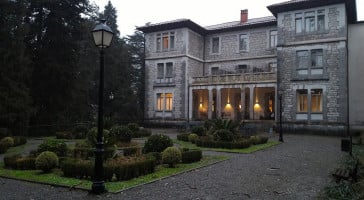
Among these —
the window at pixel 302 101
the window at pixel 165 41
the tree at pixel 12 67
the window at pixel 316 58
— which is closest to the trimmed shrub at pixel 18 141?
the tree at pixel 12 67

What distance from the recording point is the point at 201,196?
8.28 m

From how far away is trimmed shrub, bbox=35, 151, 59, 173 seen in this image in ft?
35.8

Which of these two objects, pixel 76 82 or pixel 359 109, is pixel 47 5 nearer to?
pixel 76 82

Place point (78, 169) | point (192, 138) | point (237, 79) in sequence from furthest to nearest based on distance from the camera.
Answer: point (237, 79) → point (192, 138) → point (78, 169)

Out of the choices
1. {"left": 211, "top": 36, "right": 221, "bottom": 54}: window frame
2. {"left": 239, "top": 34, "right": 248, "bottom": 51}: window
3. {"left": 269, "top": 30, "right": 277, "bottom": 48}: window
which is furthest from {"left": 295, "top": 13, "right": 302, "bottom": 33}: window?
{"left": 211, "top": 36, "right": 221, "bottom": 54}: window frame

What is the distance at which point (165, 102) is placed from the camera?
3772cm

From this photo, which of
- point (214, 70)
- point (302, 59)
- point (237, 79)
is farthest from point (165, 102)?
point (302, 59)

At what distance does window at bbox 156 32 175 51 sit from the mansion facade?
75mm

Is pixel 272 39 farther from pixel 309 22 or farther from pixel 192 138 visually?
pixel 192 138

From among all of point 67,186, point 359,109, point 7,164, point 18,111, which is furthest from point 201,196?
point 359,109

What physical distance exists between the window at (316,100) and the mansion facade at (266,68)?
0.26 feet

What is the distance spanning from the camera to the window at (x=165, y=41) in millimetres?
37438

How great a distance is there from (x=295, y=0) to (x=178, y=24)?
12.0 metres

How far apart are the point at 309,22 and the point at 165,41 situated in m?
15.2
